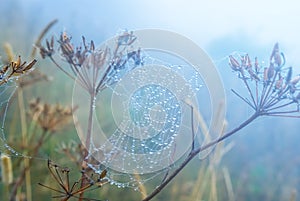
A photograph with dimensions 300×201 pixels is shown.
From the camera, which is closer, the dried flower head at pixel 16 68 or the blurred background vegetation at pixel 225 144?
the dried flower head at pixel 16 68

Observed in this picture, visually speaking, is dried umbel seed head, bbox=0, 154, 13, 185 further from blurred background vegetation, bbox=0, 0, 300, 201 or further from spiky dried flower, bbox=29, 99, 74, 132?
blurred background vegetation, bbox=0, 0, 300, 201

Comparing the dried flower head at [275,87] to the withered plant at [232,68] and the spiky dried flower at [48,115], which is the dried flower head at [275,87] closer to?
the withered plant at [232,68]

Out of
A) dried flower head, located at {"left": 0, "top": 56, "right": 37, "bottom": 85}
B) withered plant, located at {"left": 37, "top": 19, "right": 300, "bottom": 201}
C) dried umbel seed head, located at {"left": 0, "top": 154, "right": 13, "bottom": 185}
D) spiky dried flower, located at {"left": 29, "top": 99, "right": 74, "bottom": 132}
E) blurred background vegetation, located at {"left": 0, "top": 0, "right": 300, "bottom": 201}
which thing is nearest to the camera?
dried flower head, located at {"left": 0, "top": 56, "right": 37, "bottom": 85}

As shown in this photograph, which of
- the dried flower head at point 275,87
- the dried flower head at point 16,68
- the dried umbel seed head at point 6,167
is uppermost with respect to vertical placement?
the dried flower head at point 16,68

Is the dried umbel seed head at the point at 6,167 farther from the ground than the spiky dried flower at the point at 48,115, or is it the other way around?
the spiky dried flower at the point at 48,115

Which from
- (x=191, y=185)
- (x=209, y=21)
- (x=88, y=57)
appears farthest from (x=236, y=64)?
(x=209, y=21)

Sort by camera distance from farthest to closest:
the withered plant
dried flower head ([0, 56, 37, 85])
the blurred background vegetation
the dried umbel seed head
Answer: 1. the blurred background vegetation
2. the dried umbel seed head
3. the withered plant
4. dried flower head ([0, 56, 37, 85])

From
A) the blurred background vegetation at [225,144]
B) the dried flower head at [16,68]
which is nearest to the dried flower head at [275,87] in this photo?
the dried flower head at [16,68]

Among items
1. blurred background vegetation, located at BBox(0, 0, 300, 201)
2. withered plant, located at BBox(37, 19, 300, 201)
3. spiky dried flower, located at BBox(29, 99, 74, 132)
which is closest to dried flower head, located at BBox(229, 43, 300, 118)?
withered plant, located at BBox(37, 19, 300, 201)

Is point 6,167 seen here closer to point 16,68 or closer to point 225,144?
point 16,68

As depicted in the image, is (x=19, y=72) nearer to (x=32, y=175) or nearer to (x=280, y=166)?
(x=32, y=175)

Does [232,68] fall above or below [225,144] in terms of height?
above

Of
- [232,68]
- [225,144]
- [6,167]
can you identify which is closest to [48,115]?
[6,167]
